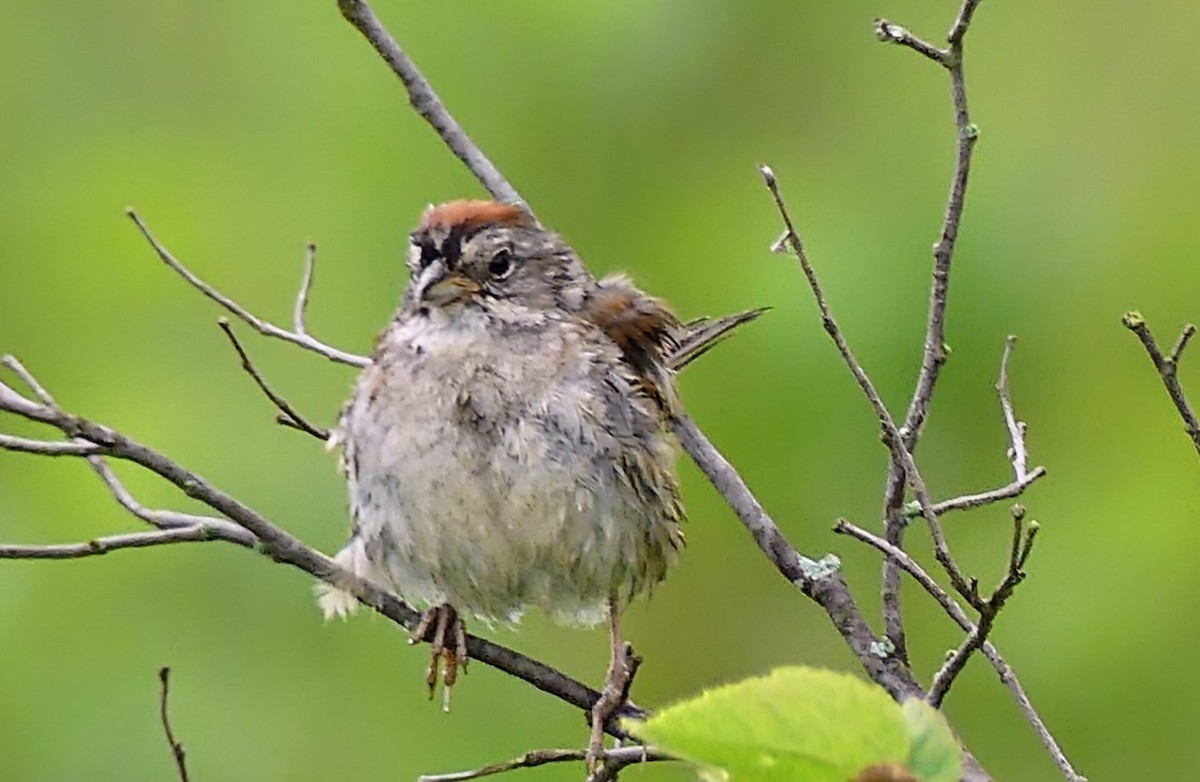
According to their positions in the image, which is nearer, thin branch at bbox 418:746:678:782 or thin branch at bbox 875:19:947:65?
thin branch at bbox 875:19:947:65

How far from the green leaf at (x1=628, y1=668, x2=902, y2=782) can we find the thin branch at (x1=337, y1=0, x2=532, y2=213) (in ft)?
6.67

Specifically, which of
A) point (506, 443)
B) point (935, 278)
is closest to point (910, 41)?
point (935, 278)

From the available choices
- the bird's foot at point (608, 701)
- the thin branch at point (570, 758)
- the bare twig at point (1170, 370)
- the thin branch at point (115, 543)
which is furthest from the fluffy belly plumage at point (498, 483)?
the bare twig at point (1170, 370)

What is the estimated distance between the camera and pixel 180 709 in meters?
4.87

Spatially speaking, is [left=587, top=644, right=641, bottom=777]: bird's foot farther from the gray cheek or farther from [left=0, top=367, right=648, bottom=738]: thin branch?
the gray cheek

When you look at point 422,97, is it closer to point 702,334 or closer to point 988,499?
point 702,334

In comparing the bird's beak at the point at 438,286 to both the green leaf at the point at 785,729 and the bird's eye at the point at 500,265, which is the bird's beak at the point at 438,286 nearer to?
the bird's eye at the point at 500,265

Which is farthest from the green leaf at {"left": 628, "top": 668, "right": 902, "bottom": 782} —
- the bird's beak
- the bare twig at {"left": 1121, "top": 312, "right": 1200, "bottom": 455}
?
the bird's beak

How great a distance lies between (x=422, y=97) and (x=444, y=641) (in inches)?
37.8

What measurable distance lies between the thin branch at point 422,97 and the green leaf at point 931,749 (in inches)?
80.9

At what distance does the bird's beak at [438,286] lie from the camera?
12.1 ft

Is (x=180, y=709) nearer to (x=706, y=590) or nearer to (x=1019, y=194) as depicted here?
(x=706, y=590)

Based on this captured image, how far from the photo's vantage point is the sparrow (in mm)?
3457

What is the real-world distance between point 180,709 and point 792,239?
257cm
